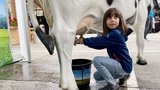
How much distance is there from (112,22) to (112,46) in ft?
0.89

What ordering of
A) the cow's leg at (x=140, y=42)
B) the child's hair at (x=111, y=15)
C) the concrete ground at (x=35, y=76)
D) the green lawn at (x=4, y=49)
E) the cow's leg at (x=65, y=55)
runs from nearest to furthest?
the cow's leg at (x=65, y=55) < the child's hair at (x=111, y=15) < the concrete ground at (x=35, y=76) < the cow's leg at (x=140, y=42) < the green lawn at (x=4, y=49)

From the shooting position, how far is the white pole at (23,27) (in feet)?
18.8

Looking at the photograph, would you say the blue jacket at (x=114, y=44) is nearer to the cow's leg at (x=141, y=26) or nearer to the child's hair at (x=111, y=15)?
the child's hair at (x=111, y=15)

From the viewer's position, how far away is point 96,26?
330 cm

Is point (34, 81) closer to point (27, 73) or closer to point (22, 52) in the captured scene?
point (27, 73)

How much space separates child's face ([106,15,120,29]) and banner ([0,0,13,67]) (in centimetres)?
306

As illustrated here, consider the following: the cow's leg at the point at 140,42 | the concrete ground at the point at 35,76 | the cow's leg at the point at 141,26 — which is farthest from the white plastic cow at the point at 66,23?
the cow's leg at the point at 140,42

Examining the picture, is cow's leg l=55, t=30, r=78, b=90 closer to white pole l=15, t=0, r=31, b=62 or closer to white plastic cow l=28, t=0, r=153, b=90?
white plastic cow l=28, t=0, r=153, b=90

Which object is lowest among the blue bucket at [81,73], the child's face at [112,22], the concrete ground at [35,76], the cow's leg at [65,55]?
the concrete ground at [35,76]

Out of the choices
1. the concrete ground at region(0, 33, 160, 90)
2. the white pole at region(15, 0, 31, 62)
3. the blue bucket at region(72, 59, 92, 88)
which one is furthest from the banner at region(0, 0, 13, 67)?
the blue bucket at region(72, 59, 92, 88)

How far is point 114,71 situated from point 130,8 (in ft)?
2.68

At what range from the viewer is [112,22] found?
10.4 ft

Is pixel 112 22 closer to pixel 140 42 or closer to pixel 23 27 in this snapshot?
pixel 140 42

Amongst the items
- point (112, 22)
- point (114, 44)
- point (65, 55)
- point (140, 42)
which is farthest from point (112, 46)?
point (140, 42)
